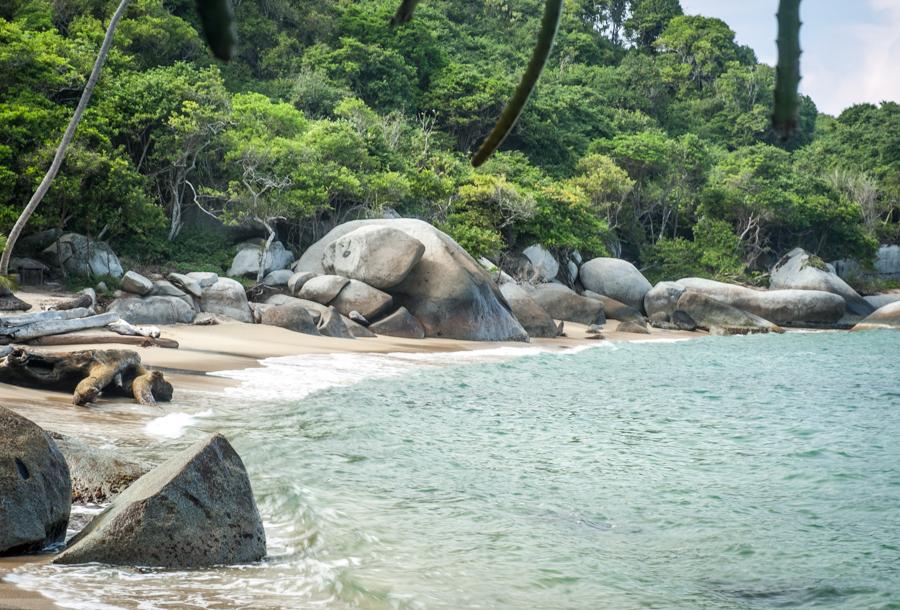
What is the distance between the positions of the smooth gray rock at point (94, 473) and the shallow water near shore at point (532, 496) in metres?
1.11

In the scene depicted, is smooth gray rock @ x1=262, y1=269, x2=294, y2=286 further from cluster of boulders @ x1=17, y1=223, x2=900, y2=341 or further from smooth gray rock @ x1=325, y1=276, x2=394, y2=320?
smooth gray rock @ x1=325, y1=276, x2=394, y2=320

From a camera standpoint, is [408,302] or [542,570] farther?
[408,302]

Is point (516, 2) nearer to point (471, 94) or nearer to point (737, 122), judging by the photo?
point (737, 122)

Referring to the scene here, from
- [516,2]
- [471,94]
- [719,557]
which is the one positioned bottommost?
[719,557]

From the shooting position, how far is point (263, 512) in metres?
7.54

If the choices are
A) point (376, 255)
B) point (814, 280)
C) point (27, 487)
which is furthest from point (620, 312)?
point (27, 487)

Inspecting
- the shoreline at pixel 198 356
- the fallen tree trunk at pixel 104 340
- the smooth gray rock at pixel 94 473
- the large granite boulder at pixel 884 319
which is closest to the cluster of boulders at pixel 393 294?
the shoreline at pixel 198 356

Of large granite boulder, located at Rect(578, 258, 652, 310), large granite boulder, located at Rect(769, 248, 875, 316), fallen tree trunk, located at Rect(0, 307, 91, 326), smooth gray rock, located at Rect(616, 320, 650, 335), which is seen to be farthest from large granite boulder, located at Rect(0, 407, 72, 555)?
large granite boulder, located at Rect(769, 248, 875, 316)

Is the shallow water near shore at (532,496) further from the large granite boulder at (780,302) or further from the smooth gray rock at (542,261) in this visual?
the large granite boulder at (780,302)

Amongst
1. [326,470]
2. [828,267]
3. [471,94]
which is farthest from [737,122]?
[326,470]

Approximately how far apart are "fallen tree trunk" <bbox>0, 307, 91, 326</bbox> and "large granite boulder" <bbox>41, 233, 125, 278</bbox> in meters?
5.07

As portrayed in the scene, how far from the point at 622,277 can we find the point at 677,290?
6.63 ft

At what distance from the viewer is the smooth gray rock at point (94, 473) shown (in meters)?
7.02

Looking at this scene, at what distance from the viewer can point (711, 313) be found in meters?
33.1
